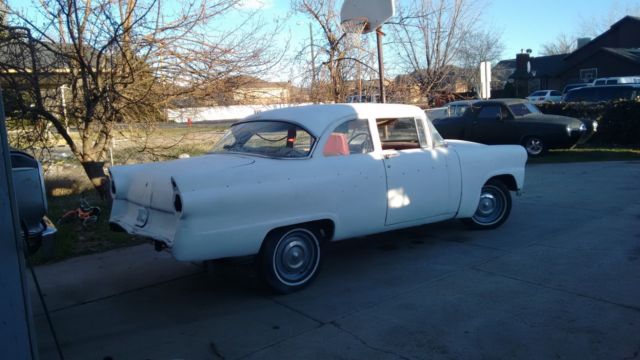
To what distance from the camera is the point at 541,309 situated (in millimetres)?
4367

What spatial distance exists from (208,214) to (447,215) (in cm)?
297

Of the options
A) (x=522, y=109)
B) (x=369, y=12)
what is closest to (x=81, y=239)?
(x=369, y=12)

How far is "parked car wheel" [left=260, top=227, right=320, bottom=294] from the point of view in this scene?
486cm

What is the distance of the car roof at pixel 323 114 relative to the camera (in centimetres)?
538

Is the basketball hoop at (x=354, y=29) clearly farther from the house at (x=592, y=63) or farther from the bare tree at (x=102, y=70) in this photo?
the house at (x=592, y=63)

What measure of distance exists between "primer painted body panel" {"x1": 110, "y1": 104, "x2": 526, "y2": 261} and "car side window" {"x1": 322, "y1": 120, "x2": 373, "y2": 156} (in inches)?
2.4

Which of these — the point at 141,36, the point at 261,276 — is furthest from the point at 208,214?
the point at 141,36

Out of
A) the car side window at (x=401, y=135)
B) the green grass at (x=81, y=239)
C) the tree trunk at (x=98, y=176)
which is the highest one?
the car side window at (x=401, y=135)

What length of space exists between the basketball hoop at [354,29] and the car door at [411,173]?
158 inches

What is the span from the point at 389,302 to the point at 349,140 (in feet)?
5.53

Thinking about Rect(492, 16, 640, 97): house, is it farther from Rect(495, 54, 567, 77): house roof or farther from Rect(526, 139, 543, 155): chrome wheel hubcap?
Rect(526, 139, 543, 155): chrome wheel hubcap

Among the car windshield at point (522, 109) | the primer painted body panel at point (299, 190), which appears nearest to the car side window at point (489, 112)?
the car windshield at point (522, 109)

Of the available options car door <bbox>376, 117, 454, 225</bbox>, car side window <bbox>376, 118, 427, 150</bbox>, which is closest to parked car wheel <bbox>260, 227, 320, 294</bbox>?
car door <bbox>376, 117, 454, 225</bbox>

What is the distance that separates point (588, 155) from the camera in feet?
46.1
